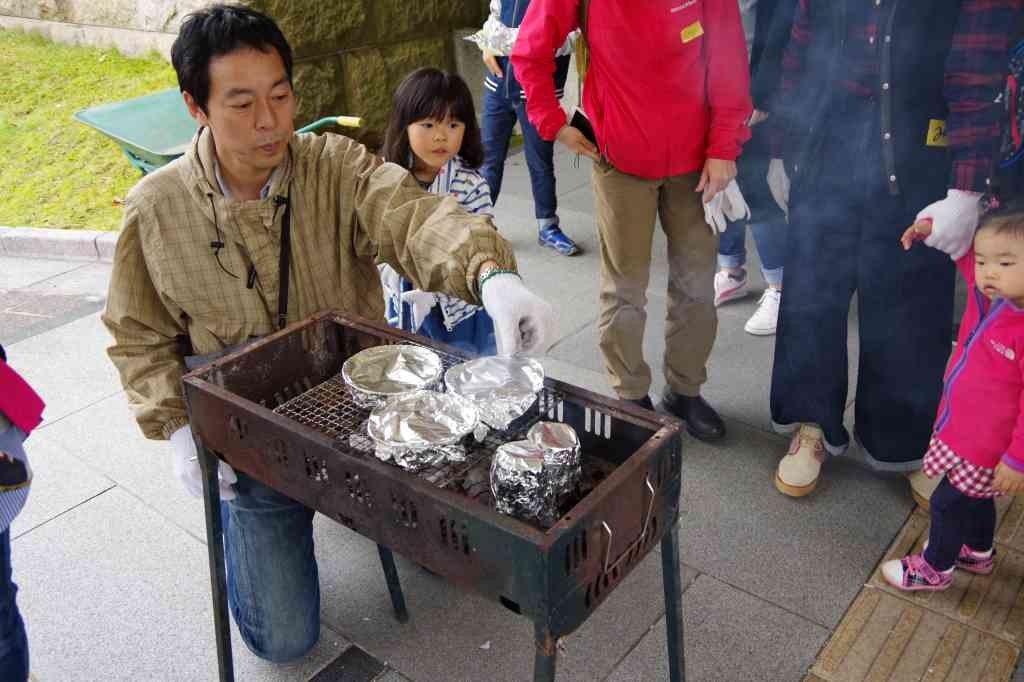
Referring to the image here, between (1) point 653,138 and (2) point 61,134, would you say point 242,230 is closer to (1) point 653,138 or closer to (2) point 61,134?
(1) point 653,138

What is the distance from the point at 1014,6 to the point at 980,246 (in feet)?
2.15

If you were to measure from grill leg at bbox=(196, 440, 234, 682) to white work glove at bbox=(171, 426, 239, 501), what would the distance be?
0.32ft

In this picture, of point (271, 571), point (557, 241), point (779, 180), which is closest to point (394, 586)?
point (271, 571)

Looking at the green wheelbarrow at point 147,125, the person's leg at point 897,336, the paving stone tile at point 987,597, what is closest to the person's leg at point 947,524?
the paving stone tile at point 987,597

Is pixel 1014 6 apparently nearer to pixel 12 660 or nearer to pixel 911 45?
pixel 911 45

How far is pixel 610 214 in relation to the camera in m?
3.07

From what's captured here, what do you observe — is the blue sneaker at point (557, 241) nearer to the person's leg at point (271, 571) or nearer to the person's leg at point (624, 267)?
the person's leg at point (624, 267)

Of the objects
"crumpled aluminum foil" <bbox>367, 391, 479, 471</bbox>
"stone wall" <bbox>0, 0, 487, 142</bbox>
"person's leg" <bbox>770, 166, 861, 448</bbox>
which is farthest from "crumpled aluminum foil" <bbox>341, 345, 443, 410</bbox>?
"stone wall" <bbox>0, 0, 487, 142</bbox>

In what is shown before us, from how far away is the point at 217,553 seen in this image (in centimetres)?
196

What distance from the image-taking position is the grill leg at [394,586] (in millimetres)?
2441

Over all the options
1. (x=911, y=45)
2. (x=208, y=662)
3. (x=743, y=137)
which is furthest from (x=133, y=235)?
(x=911, y=45)

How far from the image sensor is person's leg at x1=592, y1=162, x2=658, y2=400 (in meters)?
3.02

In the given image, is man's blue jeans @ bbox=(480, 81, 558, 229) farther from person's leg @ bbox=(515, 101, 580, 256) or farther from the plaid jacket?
the plaid jacket

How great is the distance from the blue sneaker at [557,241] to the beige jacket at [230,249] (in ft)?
9.53
